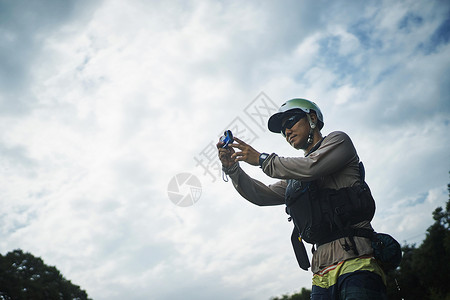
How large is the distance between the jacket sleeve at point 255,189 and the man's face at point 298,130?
855mm

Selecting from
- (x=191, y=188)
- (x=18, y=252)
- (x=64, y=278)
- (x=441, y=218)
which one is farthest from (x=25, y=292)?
(x=441, y=218)

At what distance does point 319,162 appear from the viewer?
3600 millimetres

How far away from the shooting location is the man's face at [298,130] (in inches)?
175

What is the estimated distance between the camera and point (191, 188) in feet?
19.2

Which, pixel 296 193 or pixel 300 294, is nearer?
pixel 296 193

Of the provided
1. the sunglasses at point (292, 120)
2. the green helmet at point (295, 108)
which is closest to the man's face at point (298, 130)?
the sunglasses at point (292, 120)

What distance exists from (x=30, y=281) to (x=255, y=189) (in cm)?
4723

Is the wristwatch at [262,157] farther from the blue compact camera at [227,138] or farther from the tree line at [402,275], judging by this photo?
the tree line at [402,275]

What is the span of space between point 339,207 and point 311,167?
0.57 metres

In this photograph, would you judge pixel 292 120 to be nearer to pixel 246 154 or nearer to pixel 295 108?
pixel 295 108

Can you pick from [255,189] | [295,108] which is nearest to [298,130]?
[295,108]

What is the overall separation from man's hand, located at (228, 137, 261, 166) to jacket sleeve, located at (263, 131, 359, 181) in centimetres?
20

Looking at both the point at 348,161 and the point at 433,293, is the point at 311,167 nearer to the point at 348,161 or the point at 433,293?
the point at 348,161

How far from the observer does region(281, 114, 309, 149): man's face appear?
14.6 ft
